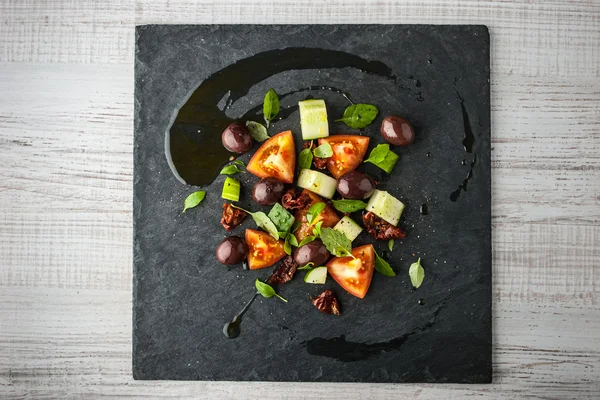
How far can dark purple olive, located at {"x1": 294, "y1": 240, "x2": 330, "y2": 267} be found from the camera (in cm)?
185

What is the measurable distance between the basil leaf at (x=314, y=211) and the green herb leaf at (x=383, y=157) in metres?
0.22

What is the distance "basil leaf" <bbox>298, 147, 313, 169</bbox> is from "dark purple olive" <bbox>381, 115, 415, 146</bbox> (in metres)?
0.25

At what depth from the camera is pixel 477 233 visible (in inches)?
76.6

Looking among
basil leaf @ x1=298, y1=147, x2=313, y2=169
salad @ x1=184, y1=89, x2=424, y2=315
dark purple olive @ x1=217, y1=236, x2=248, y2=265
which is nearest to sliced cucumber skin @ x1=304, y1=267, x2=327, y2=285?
salad @ x1=184, y1=89, x2=424, y2=315

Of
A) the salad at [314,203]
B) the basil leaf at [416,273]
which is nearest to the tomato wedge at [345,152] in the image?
the salad at [314,203]

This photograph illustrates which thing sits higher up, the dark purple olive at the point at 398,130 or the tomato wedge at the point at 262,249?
the dark purple olive at the point at 398,130

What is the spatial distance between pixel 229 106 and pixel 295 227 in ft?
1.51

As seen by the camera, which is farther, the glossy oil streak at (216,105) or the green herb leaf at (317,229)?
the glossy oil streak at (216,105)

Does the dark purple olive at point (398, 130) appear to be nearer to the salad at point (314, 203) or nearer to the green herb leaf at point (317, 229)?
the salad at point (314, 203)

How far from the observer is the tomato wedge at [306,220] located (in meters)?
1.89

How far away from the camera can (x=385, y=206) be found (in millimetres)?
1896

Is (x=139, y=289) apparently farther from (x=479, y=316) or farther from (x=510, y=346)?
(x=510, y=346)

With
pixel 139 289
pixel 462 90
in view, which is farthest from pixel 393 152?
pixel 139 289

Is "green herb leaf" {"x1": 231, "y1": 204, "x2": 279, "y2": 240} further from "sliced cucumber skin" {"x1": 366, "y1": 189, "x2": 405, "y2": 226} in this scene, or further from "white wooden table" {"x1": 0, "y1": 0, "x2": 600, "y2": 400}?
"white wooden table" {"x1": 0, "y1": 0, "x2": 600, "y2": 400}
